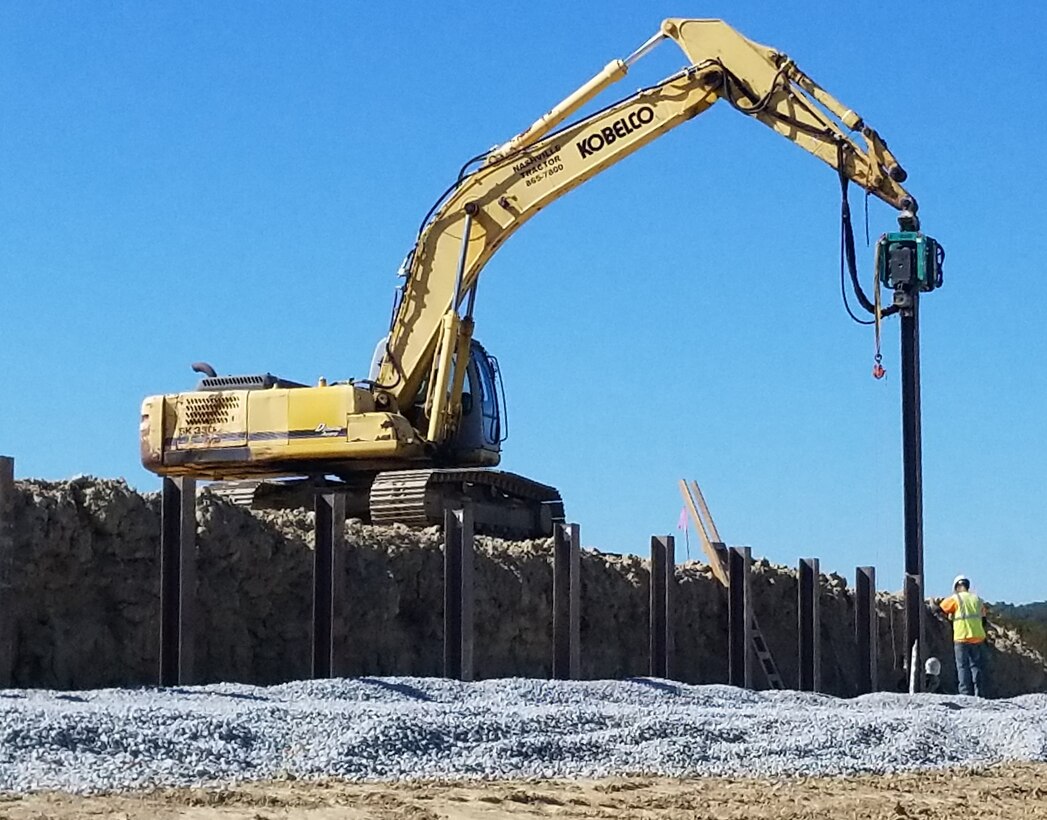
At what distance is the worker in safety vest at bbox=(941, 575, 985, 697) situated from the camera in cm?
1956

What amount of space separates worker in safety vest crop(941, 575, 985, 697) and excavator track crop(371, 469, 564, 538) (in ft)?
15.0

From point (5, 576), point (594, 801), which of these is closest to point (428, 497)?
point (5, 576)

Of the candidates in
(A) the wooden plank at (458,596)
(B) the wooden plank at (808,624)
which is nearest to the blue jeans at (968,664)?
(B) the wooden plank at (808,624)

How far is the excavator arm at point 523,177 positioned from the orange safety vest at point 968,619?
19.5 feet

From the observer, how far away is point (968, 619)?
19.6m

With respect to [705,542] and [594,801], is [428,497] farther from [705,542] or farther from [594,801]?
[594,801]

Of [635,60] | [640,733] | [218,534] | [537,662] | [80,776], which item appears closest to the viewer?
[80,776]

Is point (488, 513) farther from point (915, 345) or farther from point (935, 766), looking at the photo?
point (935, 766)

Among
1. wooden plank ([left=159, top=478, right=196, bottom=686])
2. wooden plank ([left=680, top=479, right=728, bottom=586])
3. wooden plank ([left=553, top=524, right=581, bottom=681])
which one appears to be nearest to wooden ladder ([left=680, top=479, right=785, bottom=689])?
wooden plank ([left=680, top=479, right=728, bottom=586])

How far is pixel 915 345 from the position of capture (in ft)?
58.0

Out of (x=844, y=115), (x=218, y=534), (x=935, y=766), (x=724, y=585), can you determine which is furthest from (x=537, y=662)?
(x=935, y=766)

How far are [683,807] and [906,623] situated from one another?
11874 millimetres

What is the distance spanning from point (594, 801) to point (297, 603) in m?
8.34

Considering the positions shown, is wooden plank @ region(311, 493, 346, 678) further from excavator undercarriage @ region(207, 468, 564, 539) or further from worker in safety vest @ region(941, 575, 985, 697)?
worker in safety vest @ region(941, 575, 985, 697)
